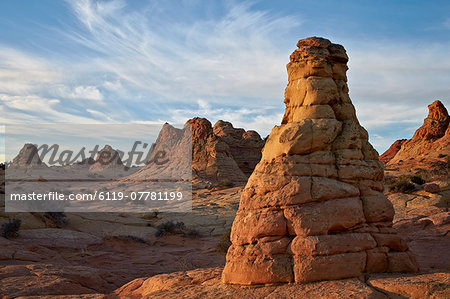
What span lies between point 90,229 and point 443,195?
1834 cm

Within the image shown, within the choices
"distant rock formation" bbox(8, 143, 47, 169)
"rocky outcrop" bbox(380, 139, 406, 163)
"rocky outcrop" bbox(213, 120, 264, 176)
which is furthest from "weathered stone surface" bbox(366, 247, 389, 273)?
"distant rock formation" bbox(8, 143, 47, 169)

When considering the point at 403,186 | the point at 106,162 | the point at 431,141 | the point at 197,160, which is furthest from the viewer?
the point at 106,162

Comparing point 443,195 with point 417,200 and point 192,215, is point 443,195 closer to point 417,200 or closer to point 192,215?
point 417,200

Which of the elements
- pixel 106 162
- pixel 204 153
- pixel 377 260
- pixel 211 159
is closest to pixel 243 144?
pixel 204 153

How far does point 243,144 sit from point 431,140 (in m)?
22.7

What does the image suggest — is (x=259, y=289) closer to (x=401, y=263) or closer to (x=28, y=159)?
(x=401, y=263)

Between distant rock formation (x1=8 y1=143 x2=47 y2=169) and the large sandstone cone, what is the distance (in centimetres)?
5688

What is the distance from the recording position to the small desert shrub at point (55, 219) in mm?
18391

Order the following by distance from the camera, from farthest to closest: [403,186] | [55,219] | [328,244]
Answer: [403,186] → [55,219] → [328,244]

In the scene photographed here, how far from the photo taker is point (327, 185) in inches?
245

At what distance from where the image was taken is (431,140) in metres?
41.3

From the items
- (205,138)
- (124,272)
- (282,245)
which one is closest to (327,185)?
(282,245)

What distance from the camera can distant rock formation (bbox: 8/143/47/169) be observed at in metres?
55.9

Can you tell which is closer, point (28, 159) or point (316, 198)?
point (316, 198)
